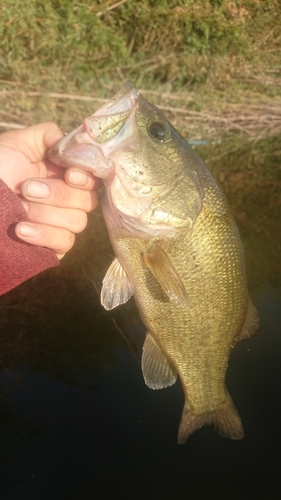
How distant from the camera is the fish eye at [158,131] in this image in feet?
5.91

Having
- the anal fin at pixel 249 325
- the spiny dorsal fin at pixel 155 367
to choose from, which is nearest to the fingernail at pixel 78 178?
the spiny dorsal fin at pixel 155 367

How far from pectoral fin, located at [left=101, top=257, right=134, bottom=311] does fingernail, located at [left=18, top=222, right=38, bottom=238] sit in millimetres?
372

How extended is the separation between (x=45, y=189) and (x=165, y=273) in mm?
608

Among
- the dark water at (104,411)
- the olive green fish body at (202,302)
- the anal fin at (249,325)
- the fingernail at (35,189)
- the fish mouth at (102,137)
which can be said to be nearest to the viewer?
the fish mouth at (102,137)

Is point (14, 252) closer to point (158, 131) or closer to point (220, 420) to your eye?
point (158, 131)

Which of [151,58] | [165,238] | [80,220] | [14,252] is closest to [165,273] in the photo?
[165,238]

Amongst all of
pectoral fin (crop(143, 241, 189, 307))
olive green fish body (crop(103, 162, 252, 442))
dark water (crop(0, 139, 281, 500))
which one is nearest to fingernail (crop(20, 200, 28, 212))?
olive green fish body (crop(103, 162, 252, 442))

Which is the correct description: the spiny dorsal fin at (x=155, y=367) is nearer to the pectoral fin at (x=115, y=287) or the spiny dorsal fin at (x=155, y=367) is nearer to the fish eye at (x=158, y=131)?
the pectoral fin at (x=115, y=287)

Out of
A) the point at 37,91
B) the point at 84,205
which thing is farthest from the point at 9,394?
the point at 37,91

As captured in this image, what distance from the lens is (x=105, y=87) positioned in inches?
314

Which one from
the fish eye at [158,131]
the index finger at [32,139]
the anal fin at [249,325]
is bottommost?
the anal fin at [249,325]

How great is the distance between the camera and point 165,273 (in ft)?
5.91

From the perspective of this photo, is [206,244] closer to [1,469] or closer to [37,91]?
[1,469]

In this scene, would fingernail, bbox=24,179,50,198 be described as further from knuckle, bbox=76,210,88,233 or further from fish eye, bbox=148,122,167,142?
fish eye, bbox=148,122,167,142
